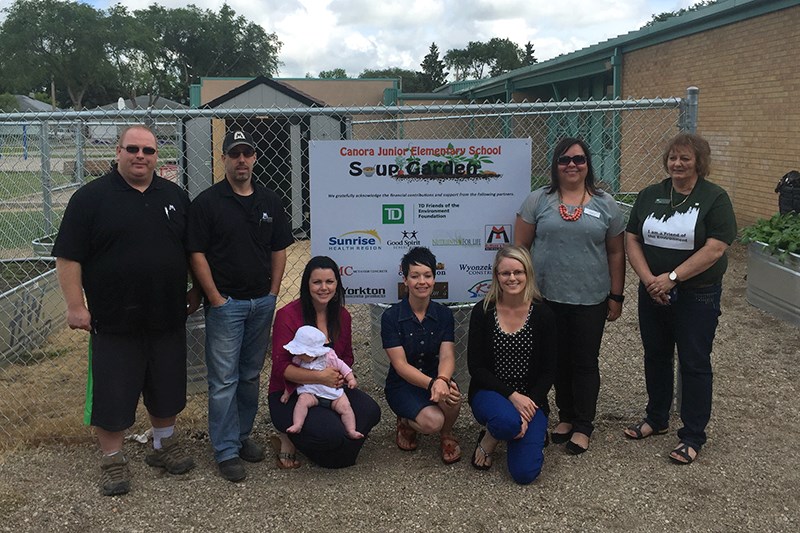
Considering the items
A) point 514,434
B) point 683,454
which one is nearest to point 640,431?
point 683,454

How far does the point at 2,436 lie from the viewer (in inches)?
160

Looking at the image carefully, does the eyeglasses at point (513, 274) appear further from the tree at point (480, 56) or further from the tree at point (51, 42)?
the tree at point (480, 56)

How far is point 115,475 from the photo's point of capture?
11.5 feet

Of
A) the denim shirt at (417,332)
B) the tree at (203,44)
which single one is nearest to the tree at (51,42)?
the tree at (203,44)

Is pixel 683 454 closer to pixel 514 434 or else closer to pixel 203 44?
pixel 514 434

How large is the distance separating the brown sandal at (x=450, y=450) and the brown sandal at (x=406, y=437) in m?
0.20

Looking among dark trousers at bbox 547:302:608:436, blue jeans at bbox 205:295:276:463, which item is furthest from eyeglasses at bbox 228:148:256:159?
dark trousers at bbox 547:302:608:436

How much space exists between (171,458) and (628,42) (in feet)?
43.2

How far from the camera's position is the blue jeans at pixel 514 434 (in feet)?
11.5

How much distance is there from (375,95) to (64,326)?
23.4 metres

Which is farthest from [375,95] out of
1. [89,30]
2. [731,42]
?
[89,30]

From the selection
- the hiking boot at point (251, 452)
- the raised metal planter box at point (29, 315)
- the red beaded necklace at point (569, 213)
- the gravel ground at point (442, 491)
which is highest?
the red beaded necklace at point (569, 213)

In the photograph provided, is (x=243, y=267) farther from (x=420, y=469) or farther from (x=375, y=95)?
(x=375, y=95)

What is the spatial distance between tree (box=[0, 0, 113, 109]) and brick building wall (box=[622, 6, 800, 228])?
46447 millimetres
